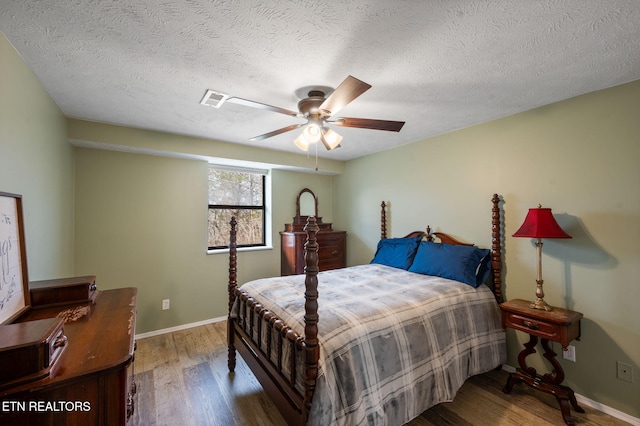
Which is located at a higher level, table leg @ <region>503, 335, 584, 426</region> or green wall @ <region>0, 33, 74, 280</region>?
green wall @ <region>0, 33, 74, 280</region>

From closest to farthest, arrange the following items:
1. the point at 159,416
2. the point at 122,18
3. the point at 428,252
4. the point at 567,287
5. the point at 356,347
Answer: the point at 122,18 → the point at 356,347 → the point at 159,416 → the point at 567,287 → the point at 428,252

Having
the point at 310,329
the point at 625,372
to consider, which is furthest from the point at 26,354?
the point at 625,372

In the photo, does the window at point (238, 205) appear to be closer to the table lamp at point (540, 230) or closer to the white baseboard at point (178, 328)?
the white baseboard at point (178, 328)

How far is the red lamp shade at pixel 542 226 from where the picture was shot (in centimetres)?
208

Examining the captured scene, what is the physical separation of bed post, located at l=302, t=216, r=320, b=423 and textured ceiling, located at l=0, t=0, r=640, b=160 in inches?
40.0

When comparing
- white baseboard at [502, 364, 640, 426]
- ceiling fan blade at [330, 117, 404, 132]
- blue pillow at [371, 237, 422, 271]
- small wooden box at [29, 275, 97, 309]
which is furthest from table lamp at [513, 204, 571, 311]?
small wooden box at [29, 275, 97, 309]

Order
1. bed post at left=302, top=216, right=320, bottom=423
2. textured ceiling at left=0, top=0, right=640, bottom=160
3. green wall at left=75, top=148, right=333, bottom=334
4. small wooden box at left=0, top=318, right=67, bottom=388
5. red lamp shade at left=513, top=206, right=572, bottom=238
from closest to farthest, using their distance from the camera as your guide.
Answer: small wooden box at left=0, top=318, right=67, bottom=388
textured ceiling at left=0, top=0, right=640, bottom=160
bed post at left=302, top=216, right=320, bottom=423
red lamp shade at left=513, top=206, right=572, bottom=238
green wall at left=75, top=148, right=333, bottom=334

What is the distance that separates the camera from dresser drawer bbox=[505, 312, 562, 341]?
78.2 inches

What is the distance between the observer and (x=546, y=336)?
79.5 inches

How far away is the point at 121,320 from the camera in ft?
4.50

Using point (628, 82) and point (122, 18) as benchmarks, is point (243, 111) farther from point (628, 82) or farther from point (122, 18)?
point (628, 82)

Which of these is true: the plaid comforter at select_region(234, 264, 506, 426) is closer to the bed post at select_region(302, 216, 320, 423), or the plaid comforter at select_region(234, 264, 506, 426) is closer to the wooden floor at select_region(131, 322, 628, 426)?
the bed post at select_region(302, 216, 320, 423)

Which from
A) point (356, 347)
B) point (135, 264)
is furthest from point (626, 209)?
point (135, 264)

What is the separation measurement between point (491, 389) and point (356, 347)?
5.21 ft
